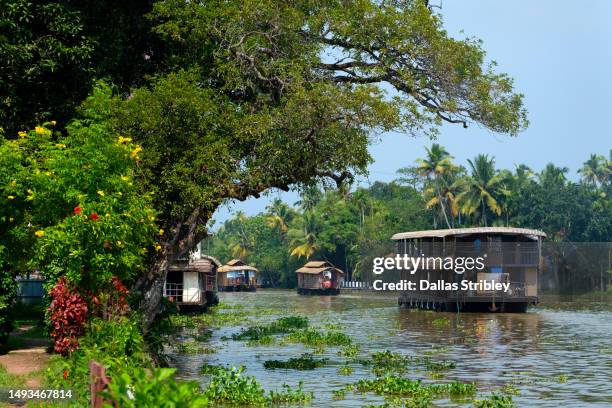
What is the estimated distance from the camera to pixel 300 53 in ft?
90.5

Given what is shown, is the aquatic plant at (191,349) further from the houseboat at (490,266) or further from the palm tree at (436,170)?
the palm tree at (436,170)

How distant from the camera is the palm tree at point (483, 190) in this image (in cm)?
10231

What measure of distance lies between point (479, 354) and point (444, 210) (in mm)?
74919

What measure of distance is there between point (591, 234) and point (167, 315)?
86.9 metres

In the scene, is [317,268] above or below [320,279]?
above

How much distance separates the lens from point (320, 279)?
120 meters

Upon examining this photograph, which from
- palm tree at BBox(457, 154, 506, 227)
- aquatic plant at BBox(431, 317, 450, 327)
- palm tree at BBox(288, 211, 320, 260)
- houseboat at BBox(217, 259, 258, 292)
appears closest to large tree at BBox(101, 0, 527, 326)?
aquatic plant at BBox(431, 317, 450, 327)

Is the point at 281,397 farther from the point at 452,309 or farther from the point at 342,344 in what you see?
the point at 452,309

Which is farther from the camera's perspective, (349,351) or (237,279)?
(237,279)

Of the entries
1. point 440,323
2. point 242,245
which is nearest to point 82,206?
point 440,323

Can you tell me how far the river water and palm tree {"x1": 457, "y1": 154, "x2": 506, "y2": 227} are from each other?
1660 inches

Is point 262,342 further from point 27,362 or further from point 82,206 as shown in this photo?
point 82,206

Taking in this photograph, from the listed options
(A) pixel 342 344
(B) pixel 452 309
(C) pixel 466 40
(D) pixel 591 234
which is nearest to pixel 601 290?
(D) pixel 591 234

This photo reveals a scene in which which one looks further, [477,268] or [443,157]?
[443,157]
